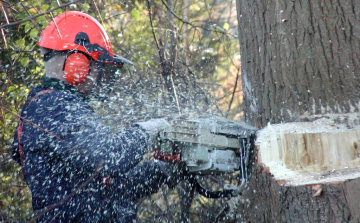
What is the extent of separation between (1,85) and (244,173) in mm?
2940

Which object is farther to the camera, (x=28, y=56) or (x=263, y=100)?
(x=28, y=56)

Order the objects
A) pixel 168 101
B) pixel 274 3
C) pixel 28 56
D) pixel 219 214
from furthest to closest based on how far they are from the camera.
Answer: pixel 28 56 < pixel 168 101 < pixel 219 214 < pixel 274 3

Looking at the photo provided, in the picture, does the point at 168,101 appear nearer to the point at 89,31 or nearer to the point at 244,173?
the point at 89,31

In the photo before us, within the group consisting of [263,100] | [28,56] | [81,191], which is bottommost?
[81,191]

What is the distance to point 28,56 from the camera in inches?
162

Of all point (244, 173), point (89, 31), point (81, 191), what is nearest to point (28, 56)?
point (89, 31)

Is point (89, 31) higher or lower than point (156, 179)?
higher

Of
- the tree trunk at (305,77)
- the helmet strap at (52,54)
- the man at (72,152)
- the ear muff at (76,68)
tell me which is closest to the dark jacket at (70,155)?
the man at (72,152)

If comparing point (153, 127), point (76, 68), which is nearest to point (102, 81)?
point (76, 68)

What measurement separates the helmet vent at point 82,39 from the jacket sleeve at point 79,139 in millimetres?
590

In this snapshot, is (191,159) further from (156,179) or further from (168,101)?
(168,101)

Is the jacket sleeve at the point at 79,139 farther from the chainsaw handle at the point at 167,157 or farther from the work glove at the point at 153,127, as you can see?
the chainsaw handle at the point at 167,157

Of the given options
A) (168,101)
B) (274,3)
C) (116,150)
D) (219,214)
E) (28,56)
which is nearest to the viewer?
(274,3)

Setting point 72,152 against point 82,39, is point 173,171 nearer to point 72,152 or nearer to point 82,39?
point 72,152
